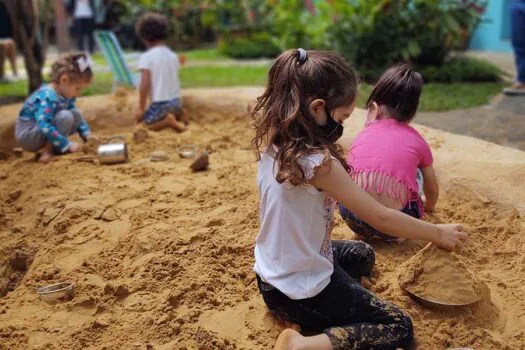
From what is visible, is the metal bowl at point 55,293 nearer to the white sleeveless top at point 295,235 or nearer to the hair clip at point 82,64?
the white sleeveless top at point 295,235

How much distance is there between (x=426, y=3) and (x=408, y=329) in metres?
7.11

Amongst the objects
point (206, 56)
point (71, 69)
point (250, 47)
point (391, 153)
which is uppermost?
point (71, 69)

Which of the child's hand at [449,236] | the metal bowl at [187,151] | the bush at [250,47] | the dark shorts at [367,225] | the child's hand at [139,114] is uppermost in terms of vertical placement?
the child's hand at [449,236]

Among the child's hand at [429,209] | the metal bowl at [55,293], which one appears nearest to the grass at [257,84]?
the child's hand at [429,209]

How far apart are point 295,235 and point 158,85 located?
3.75 m

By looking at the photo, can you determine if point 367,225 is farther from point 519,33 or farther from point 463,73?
point 463,73

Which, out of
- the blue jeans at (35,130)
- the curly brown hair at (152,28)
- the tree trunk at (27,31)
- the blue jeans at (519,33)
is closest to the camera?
the blue jeans at (35,130)

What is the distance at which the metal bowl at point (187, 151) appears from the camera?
4.60 m

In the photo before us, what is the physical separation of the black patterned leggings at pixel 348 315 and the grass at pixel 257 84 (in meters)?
3.63

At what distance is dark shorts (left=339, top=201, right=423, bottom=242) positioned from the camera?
2824 millimetres

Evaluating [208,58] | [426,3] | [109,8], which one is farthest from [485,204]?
[109,8]

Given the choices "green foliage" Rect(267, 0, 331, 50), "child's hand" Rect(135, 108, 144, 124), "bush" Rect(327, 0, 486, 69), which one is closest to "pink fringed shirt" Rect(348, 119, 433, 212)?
"child's hand" Rect(135, 108, 144, 124)

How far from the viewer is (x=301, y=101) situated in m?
2.00

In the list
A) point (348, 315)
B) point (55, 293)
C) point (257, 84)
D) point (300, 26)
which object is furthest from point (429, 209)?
point (300, 26)
